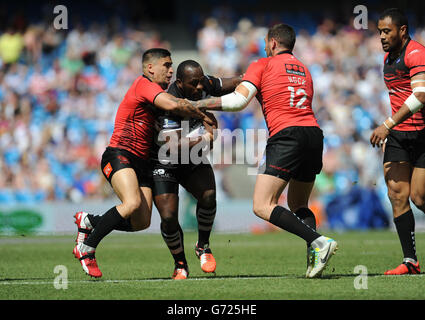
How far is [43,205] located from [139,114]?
30.1ft

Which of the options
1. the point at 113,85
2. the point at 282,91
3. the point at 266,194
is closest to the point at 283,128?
the point at 282,91

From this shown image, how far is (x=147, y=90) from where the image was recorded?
809 cm

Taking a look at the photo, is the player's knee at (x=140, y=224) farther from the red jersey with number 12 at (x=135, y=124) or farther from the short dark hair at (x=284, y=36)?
the short dark hair at (x=284, y=36)

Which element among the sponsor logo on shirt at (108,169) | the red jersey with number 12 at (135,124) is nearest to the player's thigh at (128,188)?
the sponsor logo on shirt at (108,169)

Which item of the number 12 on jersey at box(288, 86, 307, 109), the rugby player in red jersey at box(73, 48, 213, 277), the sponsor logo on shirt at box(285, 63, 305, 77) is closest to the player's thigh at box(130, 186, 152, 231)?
the rugby player in red jersey at box(73, 48, 213, 277)

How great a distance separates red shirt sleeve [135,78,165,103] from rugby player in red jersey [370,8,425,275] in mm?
2593

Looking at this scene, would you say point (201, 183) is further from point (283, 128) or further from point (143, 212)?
point (283, 128)

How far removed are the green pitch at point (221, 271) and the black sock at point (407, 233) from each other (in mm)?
398

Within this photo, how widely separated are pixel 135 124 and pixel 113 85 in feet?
46.5

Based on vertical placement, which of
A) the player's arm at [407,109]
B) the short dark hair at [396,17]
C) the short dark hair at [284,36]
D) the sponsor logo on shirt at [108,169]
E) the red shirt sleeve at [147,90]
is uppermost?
the short dark hair at [396,17]

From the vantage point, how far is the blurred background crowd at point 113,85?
1908 centimetres

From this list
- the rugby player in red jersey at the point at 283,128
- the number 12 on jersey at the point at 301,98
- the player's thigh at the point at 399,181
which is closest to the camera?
the rugby player in red jersey at the point at 283,128

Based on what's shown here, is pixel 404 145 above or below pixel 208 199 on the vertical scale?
above
